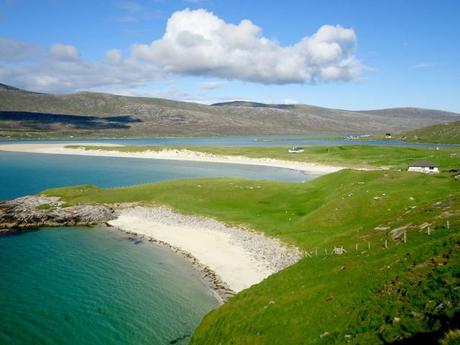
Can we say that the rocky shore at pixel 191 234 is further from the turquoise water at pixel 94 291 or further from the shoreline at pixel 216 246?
the turquoise water at pixel 94 291

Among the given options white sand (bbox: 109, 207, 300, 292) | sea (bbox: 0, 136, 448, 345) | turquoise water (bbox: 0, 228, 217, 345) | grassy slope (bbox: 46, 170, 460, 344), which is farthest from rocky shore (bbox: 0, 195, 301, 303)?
grassy slope (bbox: 46, 170, 460, 344)

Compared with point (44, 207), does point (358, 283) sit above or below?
above

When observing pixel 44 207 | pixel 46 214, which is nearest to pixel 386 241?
pixel 46 214

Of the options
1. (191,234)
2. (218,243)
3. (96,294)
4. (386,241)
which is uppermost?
(386,241)

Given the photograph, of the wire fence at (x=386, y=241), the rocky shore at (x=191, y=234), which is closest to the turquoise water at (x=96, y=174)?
the rocky shore at (x=191, y=234)

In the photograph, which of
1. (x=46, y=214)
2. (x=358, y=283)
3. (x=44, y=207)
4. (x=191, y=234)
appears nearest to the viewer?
(x=358, y=283)

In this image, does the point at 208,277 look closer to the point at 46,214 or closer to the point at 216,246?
the point at 216,246

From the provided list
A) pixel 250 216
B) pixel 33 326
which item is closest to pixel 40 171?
pixel 250 216
